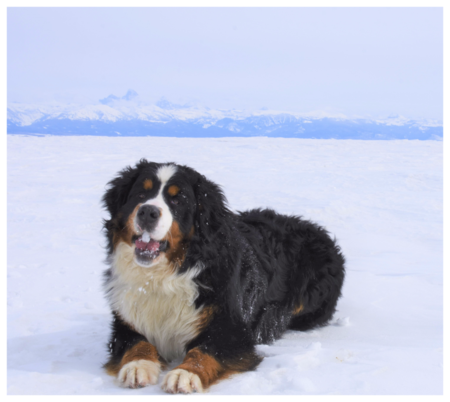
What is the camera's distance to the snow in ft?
10.3

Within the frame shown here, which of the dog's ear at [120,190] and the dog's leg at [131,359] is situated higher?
the dog's ear at [120,190]

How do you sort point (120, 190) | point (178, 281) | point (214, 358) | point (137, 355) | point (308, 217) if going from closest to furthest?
point (214, 358) < point (137, 355) < point (178, 281) < point (120, 190) < point (308, 217)

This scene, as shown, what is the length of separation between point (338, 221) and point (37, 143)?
15210mm

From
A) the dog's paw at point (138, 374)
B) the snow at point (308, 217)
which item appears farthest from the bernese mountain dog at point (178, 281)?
the snow at point (308, 217)

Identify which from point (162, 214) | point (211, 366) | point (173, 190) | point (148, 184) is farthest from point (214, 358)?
point (148, 184)

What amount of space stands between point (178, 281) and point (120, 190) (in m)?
0.95

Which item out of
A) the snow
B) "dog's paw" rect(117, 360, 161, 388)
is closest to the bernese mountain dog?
"dog's paw" rect(117, 360, 161, 388)

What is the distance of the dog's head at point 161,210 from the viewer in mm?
3429

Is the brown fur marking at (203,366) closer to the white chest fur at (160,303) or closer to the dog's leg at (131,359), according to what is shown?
the dog's leg at (131,359)

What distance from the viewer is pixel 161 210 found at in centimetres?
337

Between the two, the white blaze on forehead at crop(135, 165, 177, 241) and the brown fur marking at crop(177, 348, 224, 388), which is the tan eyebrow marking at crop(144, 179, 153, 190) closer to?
the white blaze on forehead at crop(135, 165, 177, 241)

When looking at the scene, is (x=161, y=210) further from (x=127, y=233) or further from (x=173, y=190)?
(x=127, y=233)

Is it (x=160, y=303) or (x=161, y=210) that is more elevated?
(x=161, y=210)

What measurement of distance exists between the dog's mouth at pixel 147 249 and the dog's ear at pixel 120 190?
0.50 metres
